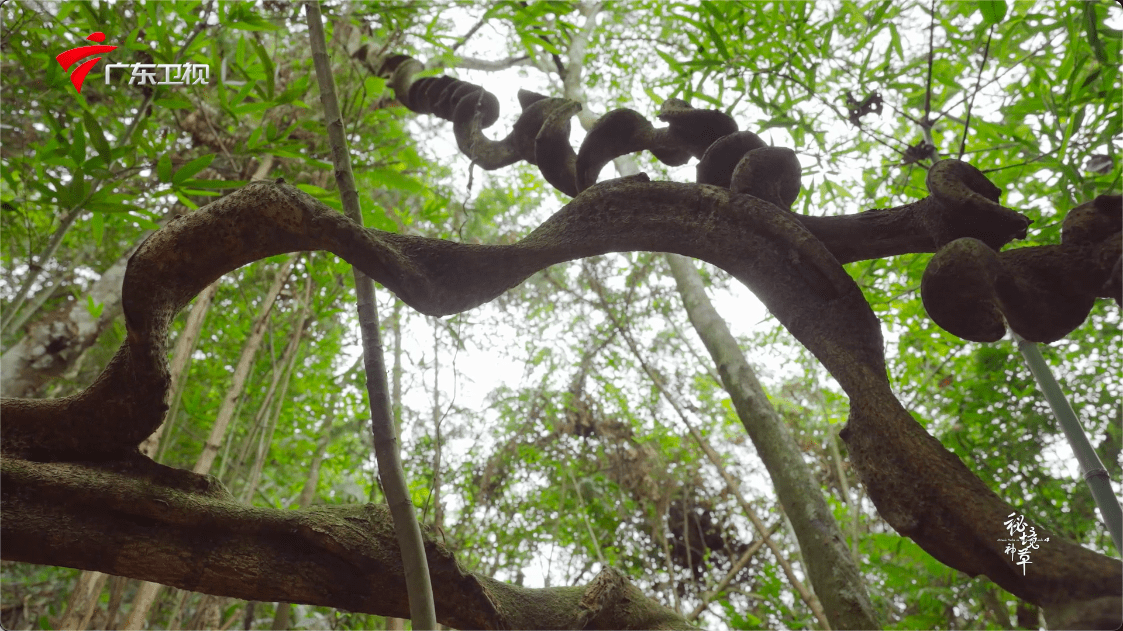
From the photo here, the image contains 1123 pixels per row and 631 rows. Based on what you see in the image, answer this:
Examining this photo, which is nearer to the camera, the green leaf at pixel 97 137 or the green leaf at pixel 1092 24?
the green leaf at pixel 1092 24

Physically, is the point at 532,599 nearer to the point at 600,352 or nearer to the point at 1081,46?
the point at 1081,46

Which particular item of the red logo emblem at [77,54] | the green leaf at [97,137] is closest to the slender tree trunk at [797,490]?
the green leaf at [97,137]

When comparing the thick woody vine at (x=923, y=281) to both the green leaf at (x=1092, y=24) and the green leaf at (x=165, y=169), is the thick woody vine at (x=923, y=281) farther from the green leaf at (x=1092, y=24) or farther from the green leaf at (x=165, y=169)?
the green leaf at (x=165, y=169)

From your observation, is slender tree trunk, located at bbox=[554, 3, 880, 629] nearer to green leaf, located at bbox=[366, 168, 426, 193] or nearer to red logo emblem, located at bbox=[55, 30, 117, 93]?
green leaf, located at bbox=[366, 168, 426, 193]

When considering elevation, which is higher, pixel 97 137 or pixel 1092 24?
pixel 1092 24

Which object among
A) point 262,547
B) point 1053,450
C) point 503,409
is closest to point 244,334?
point 503,409

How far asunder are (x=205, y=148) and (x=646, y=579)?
2.96 m

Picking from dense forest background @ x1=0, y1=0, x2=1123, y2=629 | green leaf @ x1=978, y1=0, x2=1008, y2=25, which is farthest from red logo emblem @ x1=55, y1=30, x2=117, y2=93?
green leaf @ x1=978, y1=0, x2=1008, y2=25

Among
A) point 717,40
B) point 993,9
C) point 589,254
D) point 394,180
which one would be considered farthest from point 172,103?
point 993,9

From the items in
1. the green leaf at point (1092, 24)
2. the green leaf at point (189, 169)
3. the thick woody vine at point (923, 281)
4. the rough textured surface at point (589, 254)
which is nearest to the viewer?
the thick woody vine at point (923, 281)

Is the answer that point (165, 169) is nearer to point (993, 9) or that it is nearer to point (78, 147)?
point (78, 147)

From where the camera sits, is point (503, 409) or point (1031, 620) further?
point (503, 409)

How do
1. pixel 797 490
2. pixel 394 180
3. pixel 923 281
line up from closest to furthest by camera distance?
pixel 923 281
pixel 394 180
pixel 797 490

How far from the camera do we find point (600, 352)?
152 inches
